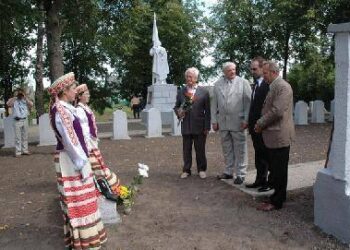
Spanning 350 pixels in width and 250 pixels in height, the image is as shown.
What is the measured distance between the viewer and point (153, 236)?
5.77 m

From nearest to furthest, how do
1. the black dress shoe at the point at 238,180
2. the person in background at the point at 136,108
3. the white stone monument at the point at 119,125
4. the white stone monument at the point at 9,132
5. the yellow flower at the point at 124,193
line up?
1. the yellow flower at the point at 124,193
2. the black dress shoe at the point at 238,180
3. the white stone monument at the point at 9,132
4. the white stone monument at the point at 119,125
5. the person in background at the point at 136,108

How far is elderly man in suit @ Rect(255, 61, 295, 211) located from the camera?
631 centimetres

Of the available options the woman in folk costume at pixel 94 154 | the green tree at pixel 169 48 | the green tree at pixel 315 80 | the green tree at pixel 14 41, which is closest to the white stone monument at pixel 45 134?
the green tree at pixel 14 41

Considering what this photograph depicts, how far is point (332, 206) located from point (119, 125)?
1214cm

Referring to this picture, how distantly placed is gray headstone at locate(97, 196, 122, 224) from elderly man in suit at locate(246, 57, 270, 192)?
2476 mm

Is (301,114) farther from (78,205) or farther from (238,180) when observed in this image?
(78,205)

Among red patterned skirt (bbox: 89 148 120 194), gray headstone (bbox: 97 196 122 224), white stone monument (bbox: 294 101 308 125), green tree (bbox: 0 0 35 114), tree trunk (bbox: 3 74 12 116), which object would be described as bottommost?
gray headstone (bbox: 97 196 122 224)

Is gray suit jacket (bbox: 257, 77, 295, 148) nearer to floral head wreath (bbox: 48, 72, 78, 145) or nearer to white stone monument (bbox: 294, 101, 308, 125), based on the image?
floral head wreath (bbox: 48, 72, 78, 145)

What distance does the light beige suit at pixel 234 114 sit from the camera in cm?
809

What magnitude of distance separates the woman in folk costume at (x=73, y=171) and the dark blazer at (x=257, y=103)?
3309 millimetres

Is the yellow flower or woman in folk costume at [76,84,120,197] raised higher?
woman in folk costume at [76,84,120,197]

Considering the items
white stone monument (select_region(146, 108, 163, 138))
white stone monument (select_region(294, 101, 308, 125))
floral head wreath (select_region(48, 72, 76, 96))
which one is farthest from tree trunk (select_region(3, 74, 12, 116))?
floral head wreath (select_region(48, 72, 76, 96))

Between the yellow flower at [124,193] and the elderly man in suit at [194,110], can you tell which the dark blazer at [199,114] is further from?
the yellow flower at [124,193]

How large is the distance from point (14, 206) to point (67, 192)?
291 centimetres
